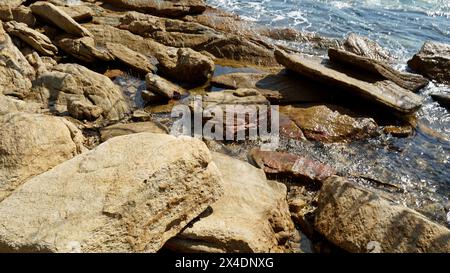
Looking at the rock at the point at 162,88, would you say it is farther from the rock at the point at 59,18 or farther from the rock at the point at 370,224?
the rock at the point at 370,224

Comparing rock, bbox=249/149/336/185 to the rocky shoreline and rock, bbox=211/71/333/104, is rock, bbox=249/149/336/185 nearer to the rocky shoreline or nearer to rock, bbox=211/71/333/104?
the rocky shoreline

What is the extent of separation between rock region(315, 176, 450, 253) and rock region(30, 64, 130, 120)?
14.0ft

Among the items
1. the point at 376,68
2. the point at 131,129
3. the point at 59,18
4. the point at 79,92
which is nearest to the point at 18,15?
the point at 59,18

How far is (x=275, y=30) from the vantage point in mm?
13016

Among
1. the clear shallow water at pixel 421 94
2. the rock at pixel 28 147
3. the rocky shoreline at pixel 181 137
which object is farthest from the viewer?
the clear shallow water at pixel 421 94

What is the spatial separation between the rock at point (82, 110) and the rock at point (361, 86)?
13.3 feet

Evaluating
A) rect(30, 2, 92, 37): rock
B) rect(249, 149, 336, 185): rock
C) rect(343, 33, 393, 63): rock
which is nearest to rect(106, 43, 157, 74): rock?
rect(30, 2, 92, 37): rock

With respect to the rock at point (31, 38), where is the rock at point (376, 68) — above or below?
below

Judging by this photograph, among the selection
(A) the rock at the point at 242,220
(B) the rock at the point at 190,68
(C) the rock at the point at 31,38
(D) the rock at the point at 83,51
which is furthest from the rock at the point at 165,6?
(A) the rock at the point at 242,220

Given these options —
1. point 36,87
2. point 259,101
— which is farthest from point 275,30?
point 36,87

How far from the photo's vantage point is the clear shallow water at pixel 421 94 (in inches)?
267
